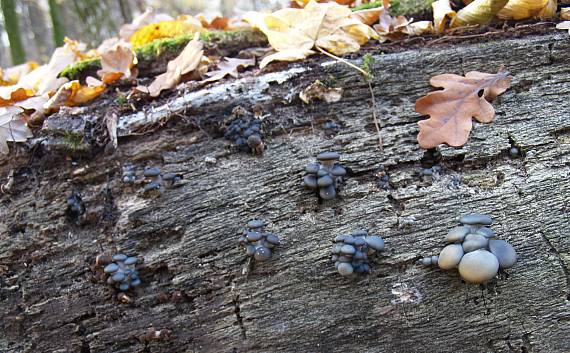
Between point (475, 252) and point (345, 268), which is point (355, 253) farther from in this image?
point (475, 252)

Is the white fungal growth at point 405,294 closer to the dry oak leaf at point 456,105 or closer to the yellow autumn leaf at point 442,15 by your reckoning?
the dry oak leaf at point 456,105

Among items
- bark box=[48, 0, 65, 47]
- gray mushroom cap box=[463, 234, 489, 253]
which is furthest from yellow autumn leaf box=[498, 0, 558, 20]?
bark box=[48, 0, 65, 47]

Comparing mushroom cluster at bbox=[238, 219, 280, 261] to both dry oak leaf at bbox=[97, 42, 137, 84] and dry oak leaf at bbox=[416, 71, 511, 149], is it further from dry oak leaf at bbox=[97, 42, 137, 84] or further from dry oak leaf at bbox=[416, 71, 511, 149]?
dry oak leaf at bbox=[97, 42, 137, 84]

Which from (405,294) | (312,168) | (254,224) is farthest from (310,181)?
(405,294)

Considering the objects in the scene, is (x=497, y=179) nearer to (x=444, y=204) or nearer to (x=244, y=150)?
(x=444, y=204)

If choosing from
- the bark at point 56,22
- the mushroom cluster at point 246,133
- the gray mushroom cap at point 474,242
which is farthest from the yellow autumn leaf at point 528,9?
the bark at point 56,22

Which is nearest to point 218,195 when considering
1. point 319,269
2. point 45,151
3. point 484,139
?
point 319,269
